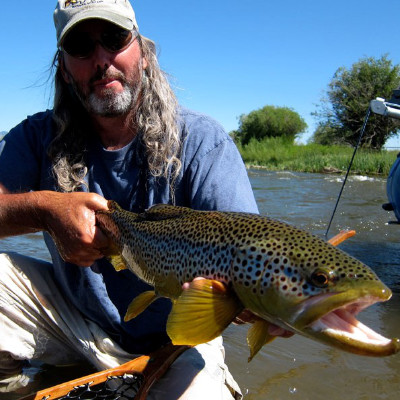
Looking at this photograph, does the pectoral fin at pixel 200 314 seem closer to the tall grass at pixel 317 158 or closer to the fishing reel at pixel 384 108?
the fishing reel at pixel 384 108

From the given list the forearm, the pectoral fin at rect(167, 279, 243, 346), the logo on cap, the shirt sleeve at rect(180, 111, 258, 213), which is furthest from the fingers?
the logo on cap

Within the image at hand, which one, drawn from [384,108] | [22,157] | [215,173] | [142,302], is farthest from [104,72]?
[384,108]

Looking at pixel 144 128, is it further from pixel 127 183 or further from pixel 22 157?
pixel 22 157

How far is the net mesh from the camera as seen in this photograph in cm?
279

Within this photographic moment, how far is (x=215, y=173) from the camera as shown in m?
3.11

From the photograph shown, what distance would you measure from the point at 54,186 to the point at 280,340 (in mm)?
2596

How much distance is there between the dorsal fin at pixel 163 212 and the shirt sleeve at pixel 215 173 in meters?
0.37

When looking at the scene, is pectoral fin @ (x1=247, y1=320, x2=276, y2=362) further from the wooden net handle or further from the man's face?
the man's face

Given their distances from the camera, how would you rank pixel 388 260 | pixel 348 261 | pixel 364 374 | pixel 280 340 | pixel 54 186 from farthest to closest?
pixel 388 260 < pixel 280 340 < pixel 364 374 < pixel 54 186 < pixel 348 261

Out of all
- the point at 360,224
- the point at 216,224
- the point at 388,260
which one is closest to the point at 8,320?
the point at 216,224

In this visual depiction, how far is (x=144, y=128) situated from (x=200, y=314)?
5.92ft

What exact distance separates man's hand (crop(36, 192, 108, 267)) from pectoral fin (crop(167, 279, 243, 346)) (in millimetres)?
1073

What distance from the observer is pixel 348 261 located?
72.4 inches

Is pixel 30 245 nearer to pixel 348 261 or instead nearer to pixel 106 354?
pixel 106 354
